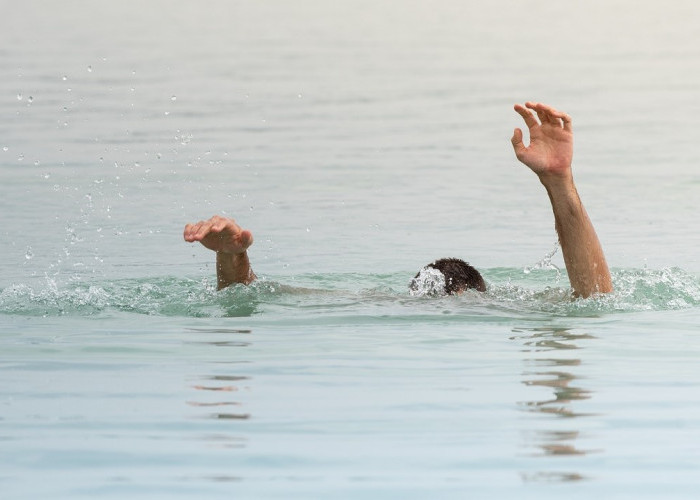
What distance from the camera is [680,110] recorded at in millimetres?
22719

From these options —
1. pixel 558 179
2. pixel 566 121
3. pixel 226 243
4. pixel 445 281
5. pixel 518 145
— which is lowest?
pixel 445 281

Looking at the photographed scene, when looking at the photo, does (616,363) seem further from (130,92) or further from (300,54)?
(300,54)

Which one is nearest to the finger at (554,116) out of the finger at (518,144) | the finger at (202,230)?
the finger at (518,144)

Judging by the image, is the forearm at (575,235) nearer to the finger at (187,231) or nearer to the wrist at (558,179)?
the wrist at (558,179)

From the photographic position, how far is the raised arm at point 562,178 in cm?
990

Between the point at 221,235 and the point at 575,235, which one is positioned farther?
the point at 221,235

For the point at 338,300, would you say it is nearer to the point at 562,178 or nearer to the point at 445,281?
the point at 445,281

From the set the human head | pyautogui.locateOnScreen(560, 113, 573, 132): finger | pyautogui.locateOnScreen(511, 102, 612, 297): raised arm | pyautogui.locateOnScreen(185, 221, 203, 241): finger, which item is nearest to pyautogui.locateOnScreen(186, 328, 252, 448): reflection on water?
pyautogui.locateOnScreen(185, 221, 203, 241): finger

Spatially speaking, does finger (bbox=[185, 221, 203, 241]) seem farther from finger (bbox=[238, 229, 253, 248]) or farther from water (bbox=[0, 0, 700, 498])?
water (bbox=[0, 0, 700, 498])

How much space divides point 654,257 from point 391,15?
2472 cm

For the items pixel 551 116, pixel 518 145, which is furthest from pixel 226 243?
pixel 551 116

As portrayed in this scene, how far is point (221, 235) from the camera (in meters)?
10.3

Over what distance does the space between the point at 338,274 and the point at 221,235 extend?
9.47 ft

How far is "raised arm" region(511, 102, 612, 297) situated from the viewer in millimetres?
9898
